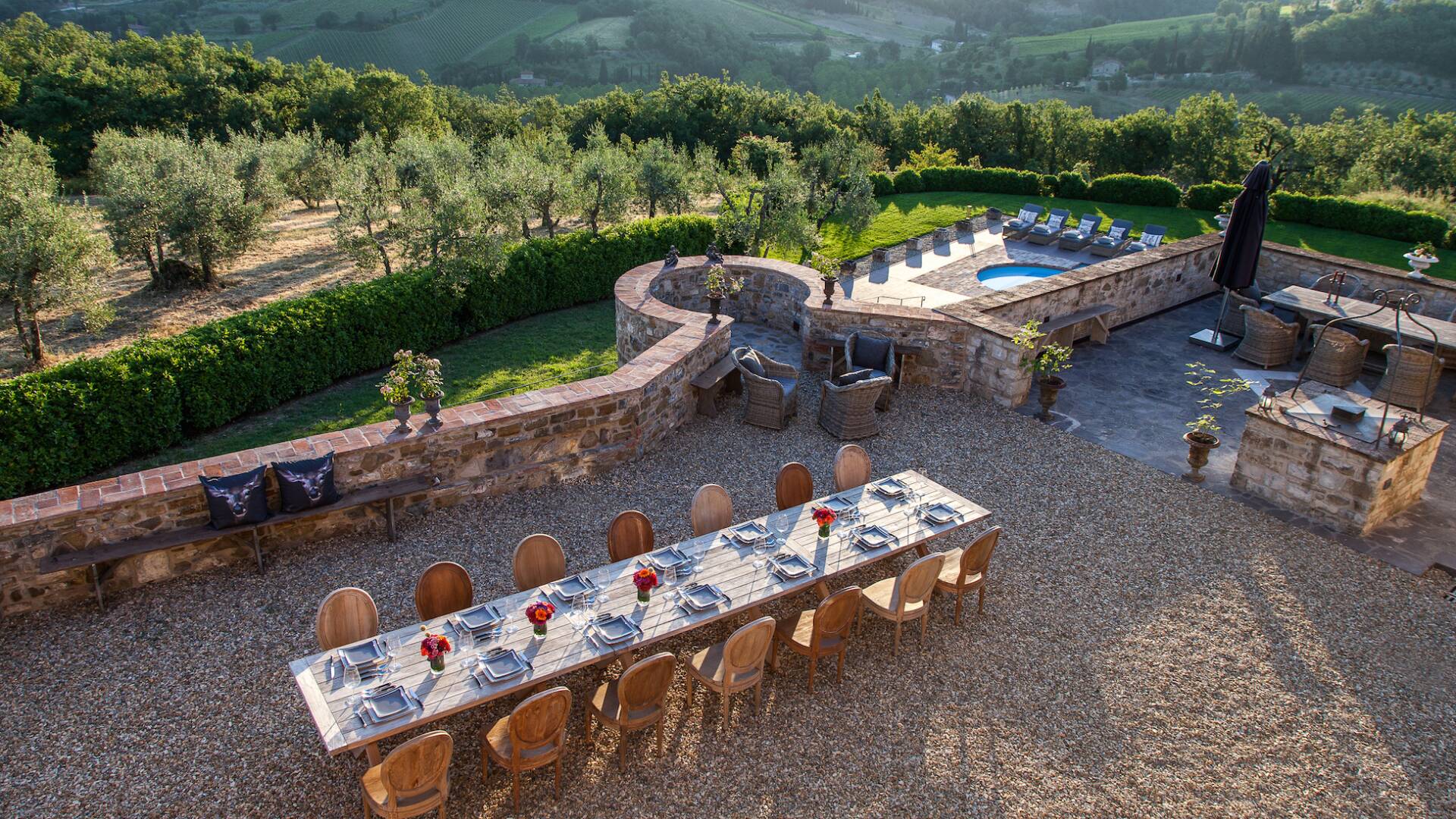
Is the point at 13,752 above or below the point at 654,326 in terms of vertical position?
below

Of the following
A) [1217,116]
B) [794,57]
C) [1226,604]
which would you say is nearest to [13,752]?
[1226,604]

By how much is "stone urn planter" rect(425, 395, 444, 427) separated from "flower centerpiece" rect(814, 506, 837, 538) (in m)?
4.25

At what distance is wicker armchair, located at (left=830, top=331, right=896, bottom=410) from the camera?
11898 millimetres

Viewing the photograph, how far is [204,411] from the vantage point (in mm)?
11945

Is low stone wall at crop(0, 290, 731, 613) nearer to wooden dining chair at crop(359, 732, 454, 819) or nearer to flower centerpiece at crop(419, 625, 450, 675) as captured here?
flower centerpiece at crop(419, 625, 450, 675)

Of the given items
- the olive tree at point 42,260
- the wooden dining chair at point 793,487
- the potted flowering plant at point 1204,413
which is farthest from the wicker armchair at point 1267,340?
the olive tree at point 42,260

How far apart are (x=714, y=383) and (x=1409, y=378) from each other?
386 inches

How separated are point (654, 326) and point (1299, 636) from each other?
8577mm

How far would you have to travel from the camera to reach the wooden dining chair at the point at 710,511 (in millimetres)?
8055

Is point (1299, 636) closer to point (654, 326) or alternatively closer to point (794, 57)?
point (654, 326)

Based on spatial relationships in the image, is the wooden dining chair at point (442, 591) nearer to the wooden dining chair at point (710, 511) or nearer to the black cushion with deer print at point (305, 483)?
the black cushion with deer print at point (305, 483)

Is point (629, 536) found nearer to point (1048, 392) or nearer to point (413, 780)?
point (413, 780)

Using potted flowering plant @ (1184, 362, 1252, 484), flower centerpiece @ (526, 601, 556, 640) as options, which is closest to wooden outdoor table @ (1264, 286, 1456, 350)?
potted flowering plant @ (1184, 362, 1252, 484)

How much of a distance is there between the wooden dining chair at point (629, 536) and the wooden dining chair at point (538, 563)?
0.61 metres
